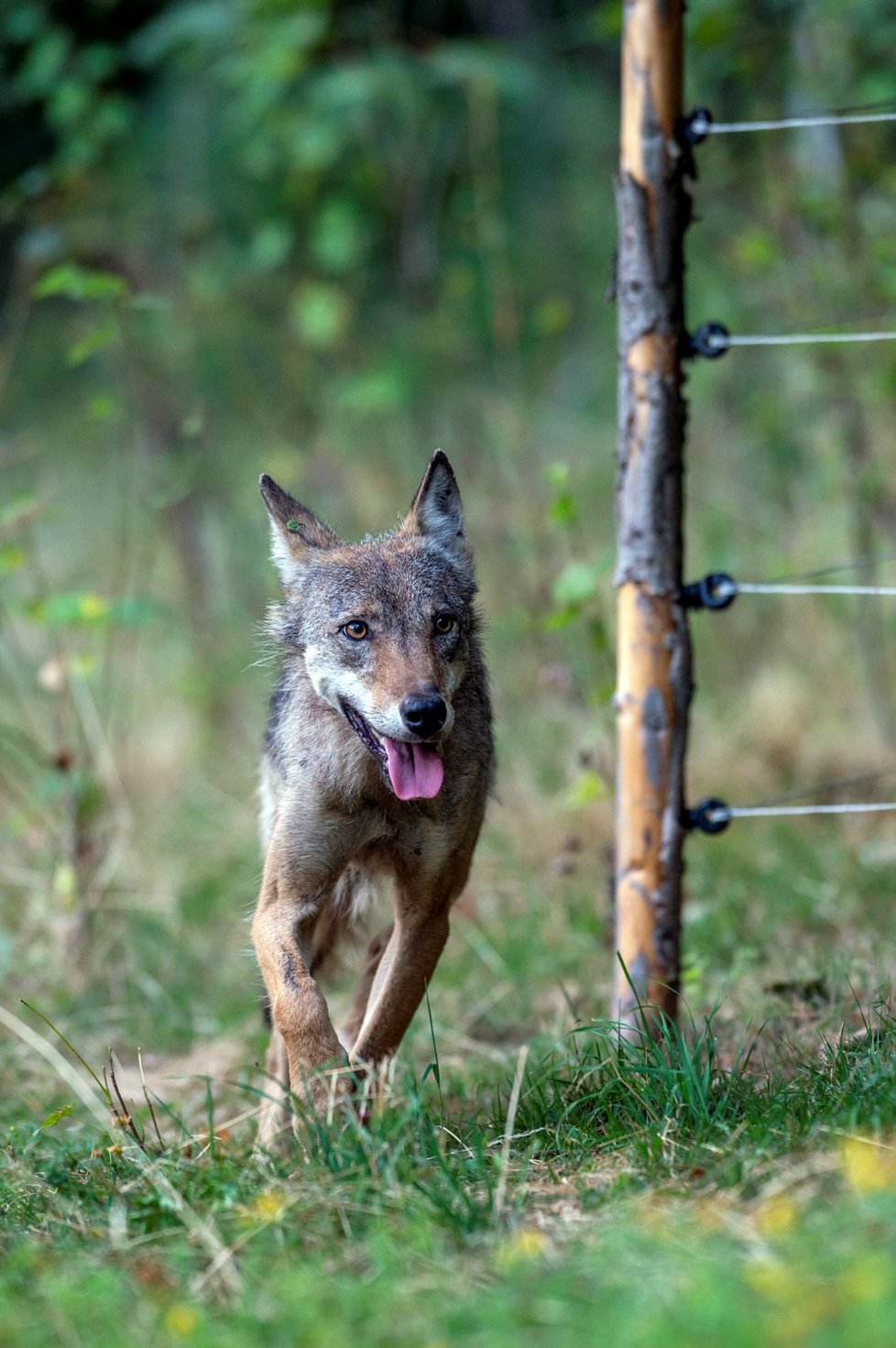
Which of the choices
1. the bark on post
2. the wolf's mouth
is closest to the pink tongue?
the wolf's mouth

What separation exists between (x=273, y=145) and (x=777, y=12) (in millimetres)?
4619

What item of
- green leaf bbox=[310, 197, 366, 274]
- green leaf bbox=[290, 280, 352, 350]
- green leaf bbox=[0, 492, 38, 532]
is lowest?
Result: green leaf bbox=[0, 492, 38, 532]

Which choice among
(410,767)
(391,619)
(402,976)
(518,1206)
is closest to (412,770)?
(410,767)

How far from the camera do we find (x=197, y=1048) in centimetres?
644

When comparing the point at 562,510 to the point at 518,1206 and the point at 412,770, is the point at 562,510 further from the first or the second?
the point at 518,1206

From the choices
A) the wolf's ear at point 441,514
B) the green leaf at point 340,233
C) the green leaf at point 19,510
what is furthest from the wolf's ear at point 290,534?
the green leaf at point 340,233

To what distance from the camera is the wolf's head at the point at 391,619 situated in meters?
4.23

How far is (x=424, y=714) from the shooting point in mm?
4121

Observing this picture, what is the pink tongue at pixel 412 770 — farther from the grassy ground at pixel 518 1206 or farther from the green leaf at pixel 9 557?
the green leaf at pixel 9 557

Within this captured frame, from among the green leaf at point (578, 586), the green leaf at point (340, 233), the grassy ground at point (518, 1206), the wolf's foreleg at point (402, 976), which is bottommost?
the grassy ground at point (518, 1206)

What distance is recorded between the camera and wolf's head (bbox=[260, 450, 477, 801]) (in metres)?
4.23

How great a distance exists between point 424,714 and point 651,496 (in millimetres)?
1460

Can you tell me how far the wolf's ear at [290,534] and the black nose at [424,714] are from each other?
1.00m

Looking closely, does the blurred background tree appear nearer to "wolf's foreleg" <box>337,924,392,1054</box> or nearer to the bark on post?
"wolf's foreleg" <box>337,924,392,1054</box>
